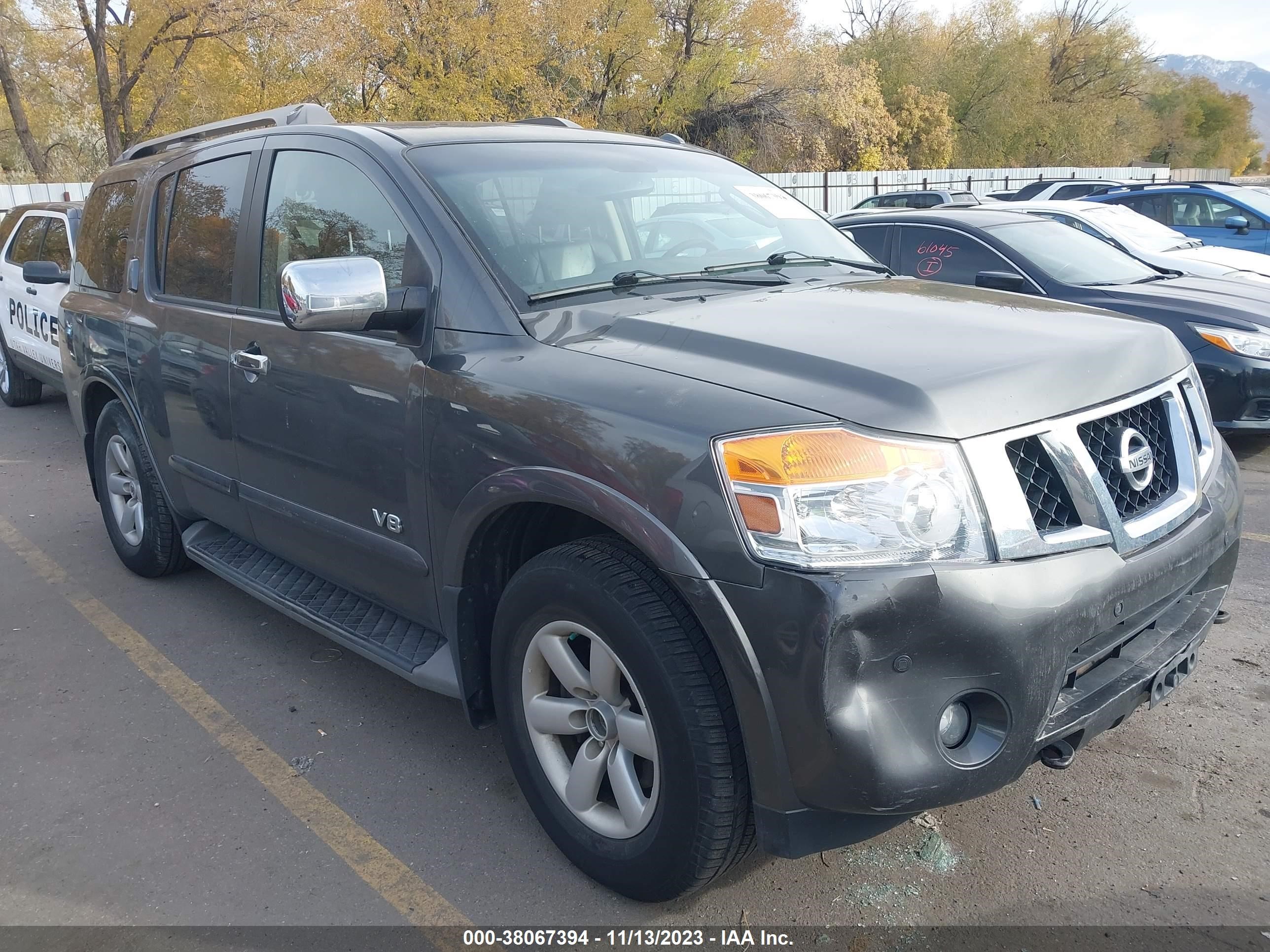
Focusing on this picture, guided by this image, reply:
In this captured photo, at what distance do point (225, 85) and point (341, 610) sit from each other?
23855 millimetres

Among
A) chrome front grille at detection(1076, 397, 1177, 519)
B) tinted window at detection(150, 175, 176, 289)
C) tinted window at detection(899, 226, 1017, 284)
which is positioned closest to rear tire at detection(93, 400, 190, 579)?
tinted window at detection(150, 175, 176, 289)

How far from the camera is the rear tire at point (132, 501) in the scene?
4.63 meters

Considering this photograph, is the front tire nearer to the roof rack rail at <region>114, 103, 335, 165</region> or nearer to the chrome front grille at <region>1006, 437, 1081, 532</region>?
the chrome front grille at <region>1006, 437, 1081, 532</region>

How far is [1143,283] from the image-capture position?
7.11 m

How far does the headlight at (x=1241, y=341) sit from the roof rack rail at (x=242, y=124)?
535cm

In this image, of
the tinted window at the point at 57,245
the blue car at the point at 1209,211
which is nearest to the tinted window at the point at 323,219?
the tinted window at the point at 57,245

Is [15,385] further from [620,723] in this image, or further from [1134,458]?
[1134,458]

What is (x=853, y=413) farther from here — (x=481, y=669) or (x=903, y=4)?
(x=903, y=4)

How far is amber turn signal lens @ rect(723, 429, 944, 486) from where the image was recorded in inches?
80.3

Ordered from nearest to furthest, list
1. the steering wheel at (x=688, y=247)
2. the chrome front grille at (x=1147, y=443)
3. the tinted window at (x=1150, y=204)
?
1. the chrome front grille at (x=1147, y=443)
2. the steering wheel at (x=688, y=247)
3. the tinted window at (x=1150, y=204)

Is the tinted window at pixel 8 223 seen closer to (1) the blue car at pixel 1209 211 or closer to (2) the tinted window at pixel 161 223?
(2) the tinted window at pixel 161 223

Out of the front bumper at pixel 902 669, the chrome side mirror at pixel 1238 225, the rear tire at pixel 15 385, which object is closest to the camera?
the front bumper at pixel 902 669

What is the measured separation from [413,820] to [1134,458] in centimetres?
217

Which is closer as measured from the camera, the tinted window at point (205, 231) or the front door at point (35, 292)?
the tinted window at point (205, 231)
